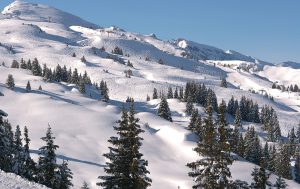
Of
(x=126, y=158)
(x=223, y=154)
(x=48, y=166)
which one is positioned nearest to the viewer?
(x=223, y=154)

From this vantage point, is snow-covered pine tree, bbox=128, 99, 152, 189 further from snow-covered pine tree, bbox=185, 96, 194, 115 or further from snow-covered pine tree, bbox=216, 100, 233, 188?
snow-covered pine tree, bbox=185, 96, 194, 115

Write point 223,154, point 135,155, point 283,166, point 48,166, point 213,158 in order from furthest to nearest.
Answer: point 283,166, point 48,166, point 135,155, point 213,158, point 223,154

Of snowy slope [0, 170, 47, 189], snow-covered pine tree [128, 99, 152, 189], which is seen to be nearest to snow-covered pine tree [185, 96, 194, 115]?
snow-covered pine tree [128, 99, 152, 189]

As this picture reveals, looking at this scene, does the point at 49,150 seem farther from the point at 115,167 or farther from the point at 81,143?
the point at 81,143

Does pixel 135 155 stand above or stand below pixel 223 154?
below

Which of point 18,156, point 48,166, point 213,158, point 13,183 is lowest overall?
point 18,156

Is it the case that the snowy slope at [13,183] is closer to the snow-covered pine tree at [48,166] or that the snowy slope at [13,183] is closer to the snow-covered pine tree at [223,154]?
the snow-covered pine tree at [223,154]

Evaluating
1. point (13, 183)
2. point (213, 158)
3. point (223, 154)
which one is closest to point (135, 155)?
point (213, 158)

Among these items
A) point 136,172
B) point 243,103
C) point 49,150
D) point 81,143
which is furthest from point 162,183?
Result: point 243,103

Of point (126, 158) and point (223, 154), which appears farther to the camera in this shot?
point (126, 158)

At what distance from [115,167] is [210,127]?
6098 mm

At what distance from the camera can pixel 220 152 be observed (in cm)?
2281

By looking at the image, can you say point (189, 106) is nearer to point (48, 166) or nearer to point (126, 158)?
point (48, 166)

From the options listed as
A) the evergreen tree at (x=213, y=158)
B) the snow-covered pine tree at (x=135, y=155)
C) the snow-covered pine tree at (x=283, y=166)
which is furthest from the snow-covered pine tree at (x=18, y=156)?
the snow-covered pine tree at (x=283, y=166)
